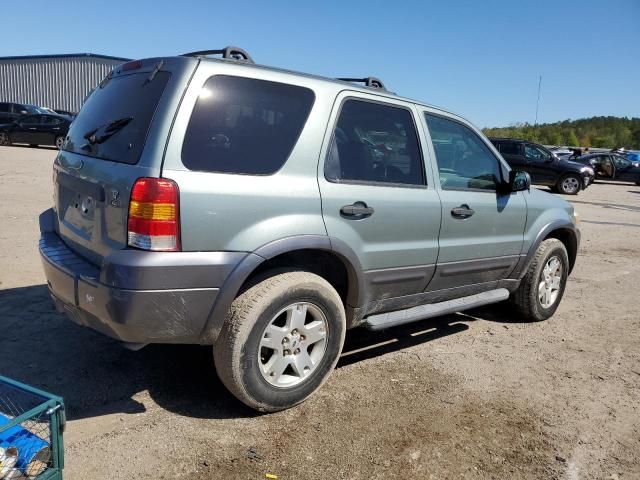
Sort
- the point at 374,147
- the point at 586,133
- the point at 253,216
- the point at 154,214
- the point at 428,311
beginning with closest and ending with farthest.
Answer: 1. the point at 154,214
2. the point at 253,216
3. the point at 374,147
4. the point at 428,311
5. the point at 586,133

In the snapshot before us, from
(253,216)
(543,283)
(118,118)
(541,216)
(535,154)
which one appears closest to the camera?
(253,216)

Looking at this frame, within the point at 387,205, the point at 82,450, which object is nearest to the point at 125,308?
the point at 82,450

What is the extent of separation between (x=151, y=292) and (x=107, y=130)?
1067 millimetres

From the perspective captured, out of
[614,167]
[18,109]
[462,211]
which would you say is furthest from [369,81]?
[614,167]

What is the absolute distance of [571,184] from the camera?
733 inches

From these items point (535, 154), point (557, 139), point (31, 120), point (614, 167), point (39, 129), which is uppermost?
point (557, 139)

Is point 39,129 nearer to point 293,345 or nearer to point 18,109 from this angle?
point 18,109

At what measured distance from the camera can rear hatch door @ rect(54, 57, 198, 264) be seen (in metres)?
2.69

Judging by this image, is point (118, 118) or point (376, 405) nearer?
point (118, 118)

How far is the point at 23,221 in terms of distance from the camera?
766 cm

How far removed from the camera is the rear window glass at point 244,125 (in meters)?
2.77

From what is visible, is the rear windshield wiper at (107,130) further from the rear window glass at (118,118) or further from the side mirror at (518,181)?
the side mirror at (518,181)

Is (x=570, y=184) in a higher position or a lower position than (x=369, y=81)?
lower

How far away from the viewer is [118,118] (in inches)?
121
